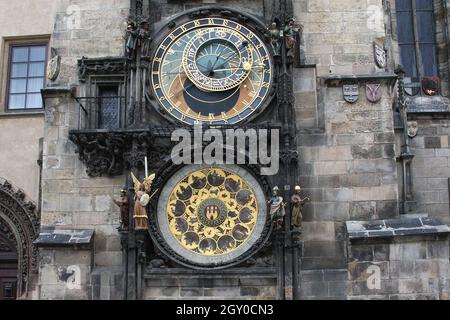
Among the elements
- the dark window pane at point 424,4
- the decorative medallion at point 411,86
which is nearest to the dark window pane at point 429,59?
the decorative medallion at point 411,86

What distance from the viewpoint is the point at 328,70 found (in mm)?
14102

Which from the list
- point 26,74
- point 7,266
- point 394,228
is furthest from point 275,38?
point 7,266

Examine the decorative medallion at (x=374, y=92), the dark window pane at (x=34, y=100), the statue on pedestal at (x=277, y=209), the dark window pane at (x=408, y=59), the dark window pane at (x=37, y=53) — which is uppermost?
the dark window pane at (x=37, y=53)

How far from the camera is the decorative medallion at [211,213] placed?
43.6 feet

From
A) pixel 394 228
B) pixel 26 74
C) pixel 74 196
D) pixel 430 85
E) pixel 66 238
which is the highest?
pixel 26 74

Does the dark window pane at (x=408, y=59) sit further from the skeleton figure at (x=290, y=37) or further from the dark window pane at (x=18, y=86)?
the dark window pane at (x=18, y=86)

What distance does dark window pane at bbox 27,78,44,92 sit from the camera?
57.1ft

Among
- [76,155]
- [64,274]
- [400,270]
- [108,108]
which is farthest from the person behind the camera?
[108,108]

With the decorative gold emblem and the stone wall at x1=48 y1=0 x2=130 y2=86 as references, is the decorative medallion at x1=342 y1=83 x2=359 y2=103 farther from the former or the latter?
the stone wall at x1=48 y1=0 x2=130 y2=86

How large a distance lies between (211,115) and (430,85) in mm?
5396

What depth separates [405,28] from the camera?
664 inches

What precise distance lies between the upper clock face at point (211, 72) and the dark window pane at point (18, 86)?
4722mm

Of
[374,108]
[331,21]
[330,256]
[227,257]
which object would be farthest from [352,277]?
[331,21]

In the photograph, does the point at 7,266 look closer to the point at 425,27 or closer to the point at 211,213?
the point at 211,213
